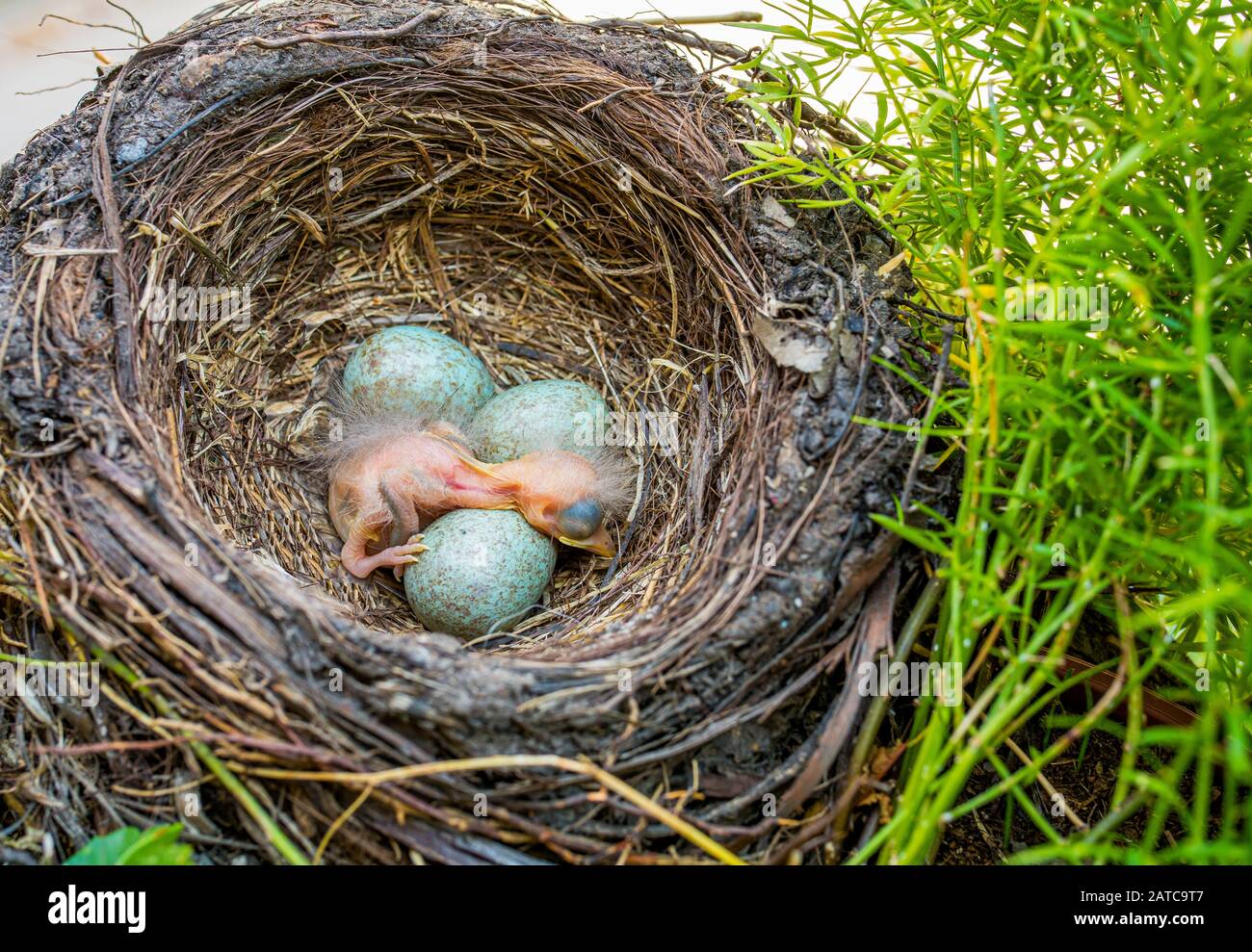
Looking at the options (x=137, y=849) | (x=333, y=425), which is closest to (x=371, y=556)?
(x=333, y=425)

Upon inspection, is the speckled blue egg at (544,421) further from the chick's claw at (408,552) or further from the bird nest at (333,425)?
the chick's claw at (408,552)

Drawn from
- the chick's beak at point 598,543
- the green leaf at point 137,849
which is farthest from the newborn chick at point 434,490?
the green leaf at point 137,849

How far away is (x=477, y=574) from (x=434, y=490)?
268 millimetres

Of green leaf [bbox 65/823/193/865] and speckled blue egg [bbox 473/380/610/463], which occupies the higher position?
speckled blue egg [bbox 473/380/610/463]

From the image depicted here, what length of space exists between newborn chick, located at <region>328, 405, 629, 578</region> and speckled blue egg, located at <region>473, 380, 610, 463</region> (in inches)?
1.3

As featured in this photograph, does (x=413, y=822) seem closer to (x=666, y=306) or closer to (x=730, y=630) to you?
(x=730, y=630)

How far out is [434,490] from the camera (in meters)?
1.90

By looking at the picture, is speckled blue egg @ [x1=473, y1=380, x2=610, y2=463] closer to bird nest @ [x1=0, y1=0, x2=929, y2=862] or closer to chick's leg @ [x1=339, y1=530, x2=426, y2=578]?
bird nest @ [x1=0, y1=0, x2=929, y2=862]

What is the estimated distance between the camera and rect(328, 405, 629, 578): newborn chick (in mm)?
1861

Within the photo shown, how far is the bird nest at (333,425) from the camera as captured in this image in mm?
1198

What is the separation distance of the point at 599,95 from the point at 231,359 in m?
0.95

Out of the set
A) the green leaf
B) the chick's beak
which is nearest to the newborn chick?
the chick's beak
